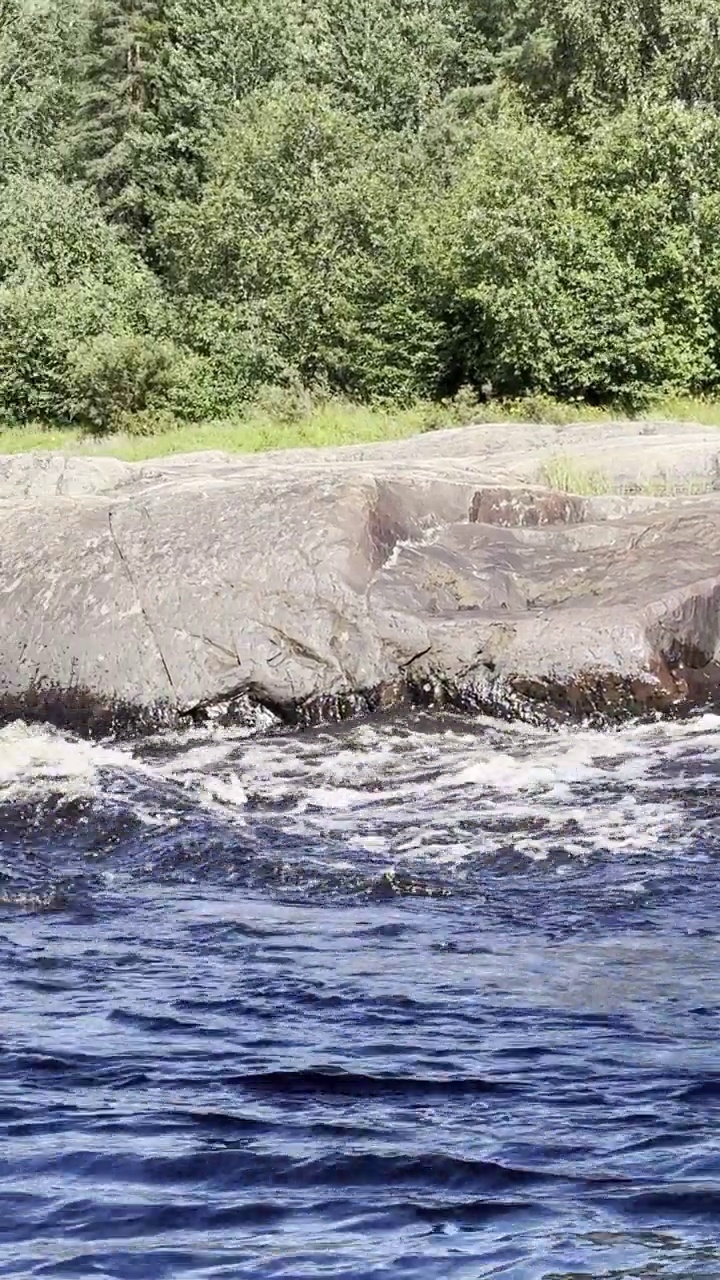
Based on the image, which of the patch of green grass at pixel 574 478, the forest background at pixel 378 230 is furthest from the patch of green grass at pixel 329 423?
the patch of green grass at pixel 574 478

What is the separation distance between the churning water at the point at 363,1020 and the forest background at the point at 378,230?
20590mm

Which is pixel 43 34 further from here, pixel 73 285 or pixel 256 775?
pixel 256 775

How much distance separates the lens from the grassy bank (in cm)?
3075

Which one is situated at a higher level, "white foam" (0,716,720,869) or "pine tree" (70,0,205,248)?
"pine tree" (70,0,205,248)

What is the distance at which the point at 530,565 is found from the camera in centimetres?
1688

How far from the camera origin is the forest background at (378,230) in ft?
106

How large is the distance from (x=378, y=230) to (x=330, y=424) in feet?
22.7

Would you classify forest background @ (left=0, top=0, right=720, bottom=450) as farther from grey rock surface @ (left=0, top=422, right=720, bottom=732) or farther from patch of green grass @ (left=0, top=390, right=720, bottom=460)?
grey rock surface @ (left=0, top=422, right=720, bottom=732)

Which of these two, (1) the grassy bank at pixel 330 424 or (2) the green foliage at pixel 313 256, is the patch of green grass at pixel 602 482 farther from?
(2) the green foliage at pixel 313 256

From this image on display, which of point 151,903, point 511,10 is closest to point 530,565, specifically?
point 151,903

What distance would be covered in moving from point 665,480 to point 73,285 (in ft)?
80.9

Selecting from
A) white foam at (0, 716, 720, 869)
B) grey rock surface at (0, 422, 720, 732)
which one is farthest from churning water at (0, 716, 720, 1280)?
grey rock surface at (0, 422, 720, 732)

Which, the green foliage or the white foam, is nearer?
the white foam

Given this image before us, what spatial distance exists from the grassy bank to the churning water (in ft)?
58.6
